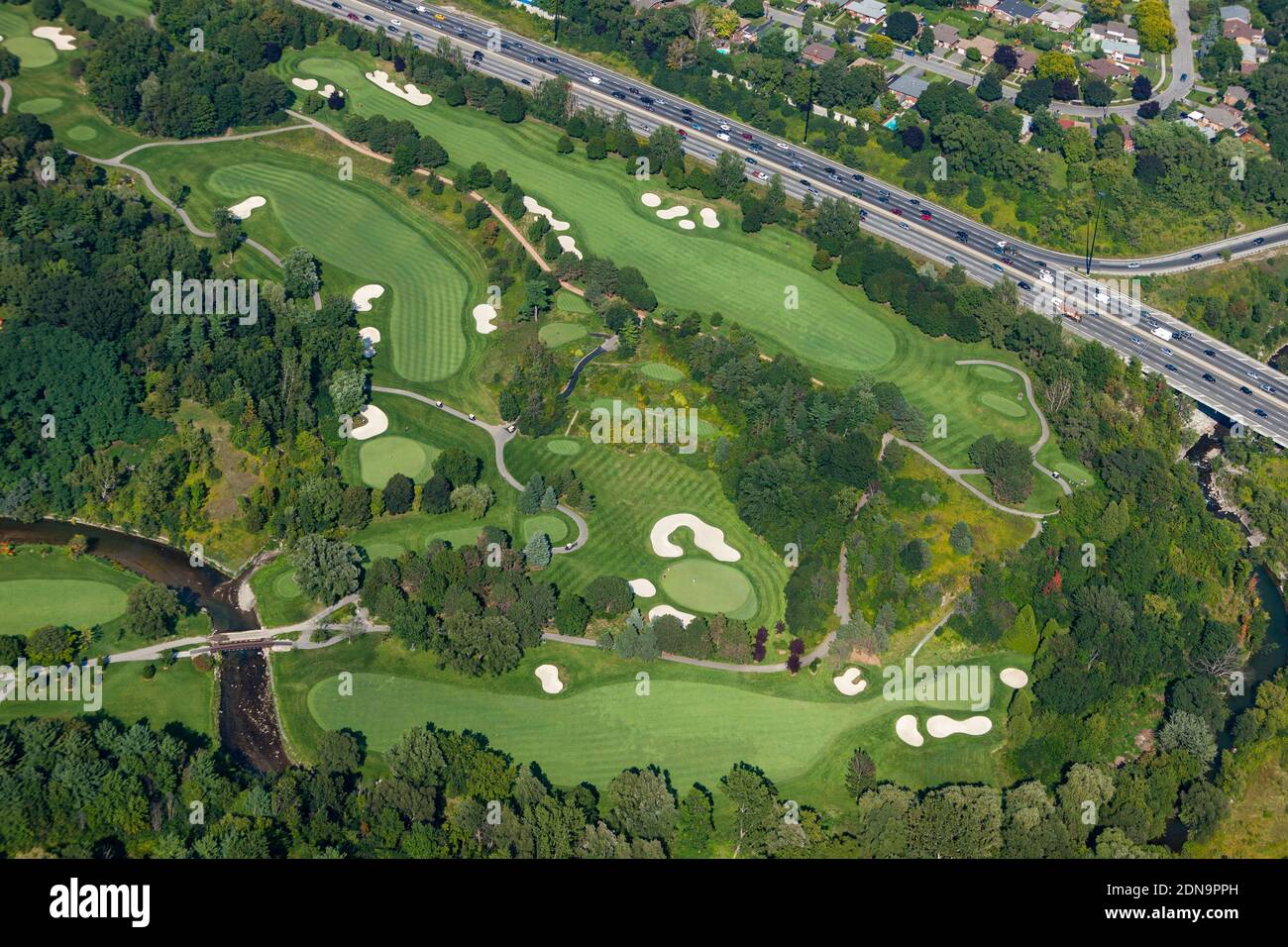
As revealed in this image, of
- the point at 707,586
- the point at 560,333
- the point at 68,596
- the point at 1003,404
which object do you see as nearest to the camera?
the point at 68,596

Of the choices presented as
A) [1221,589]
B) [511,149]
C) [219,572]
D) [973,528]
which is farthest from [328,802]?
[511,149]

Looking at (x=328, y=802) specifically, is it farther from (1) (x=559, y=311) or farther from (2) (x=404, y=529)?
(1) (x=559, y=311)

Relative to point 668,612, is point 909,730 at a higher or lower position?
lower

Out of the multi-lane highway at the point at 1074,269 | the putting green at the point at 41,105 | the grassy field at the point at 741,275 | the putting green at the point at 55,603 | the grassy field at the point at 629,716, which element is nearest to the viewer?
the grassy field at the point at 629,716

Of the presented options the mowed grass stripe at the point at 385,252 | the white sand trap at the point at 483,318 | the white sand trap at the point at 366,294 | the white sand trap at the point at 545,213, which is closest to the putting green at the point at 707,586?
the mowed grass stripe at the point at 385,252

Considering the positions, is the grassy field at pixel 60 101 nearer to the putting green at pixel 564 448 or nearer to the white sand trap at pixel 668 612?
the putting green at pixel 564 448

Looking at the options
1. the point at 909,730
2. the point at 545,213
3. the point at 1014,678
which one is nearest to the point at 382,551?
the point at 909,730

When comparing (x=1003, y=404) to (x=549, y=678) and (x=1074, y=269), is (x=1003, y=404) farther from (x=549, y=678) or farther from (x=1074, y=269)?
(x=549, y=678)
